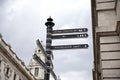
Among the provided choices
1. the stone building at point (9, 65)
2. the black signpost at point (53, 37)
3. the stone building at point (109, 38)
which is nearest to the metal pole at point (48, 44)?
the black signpost at point (53, 37)

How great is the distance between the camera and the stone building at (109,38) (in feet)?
37.4

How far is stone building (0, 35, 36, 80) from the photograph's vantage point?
38750mm

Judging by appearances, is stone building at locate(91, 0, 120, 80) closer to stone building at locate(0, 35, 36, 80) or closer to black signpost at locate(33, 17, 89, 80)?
black signpost at locate(33, 17, 89, 80)

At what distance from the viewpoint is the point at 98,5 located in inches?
521

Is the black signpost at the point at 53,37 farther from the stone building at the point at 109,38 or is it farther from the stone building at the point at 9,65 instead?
the stone building at the point at 9,65

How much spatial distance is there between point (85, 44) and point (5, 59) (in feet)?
91.3

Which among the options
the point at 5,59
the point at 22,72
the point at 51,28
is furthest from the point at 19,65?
the point at 51,28

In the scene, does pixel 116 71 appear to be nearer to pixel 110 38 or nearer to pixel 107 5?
pixel 110 38

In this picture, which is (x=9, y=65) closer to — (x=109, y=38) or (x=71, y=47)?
(x=71, y=47)

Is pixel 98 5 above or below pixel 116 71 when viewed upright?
above

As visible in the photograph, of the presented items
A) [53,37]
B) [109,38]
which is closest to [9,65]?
[53,37]

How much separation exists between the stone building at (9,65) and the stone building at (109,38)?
26914mm

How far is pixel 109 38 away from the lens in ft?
39.7

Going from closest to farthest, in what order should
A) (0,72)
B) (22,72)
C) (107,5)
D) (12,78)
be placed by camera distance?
(107,5), (0,72), (12,78), (22,72)
